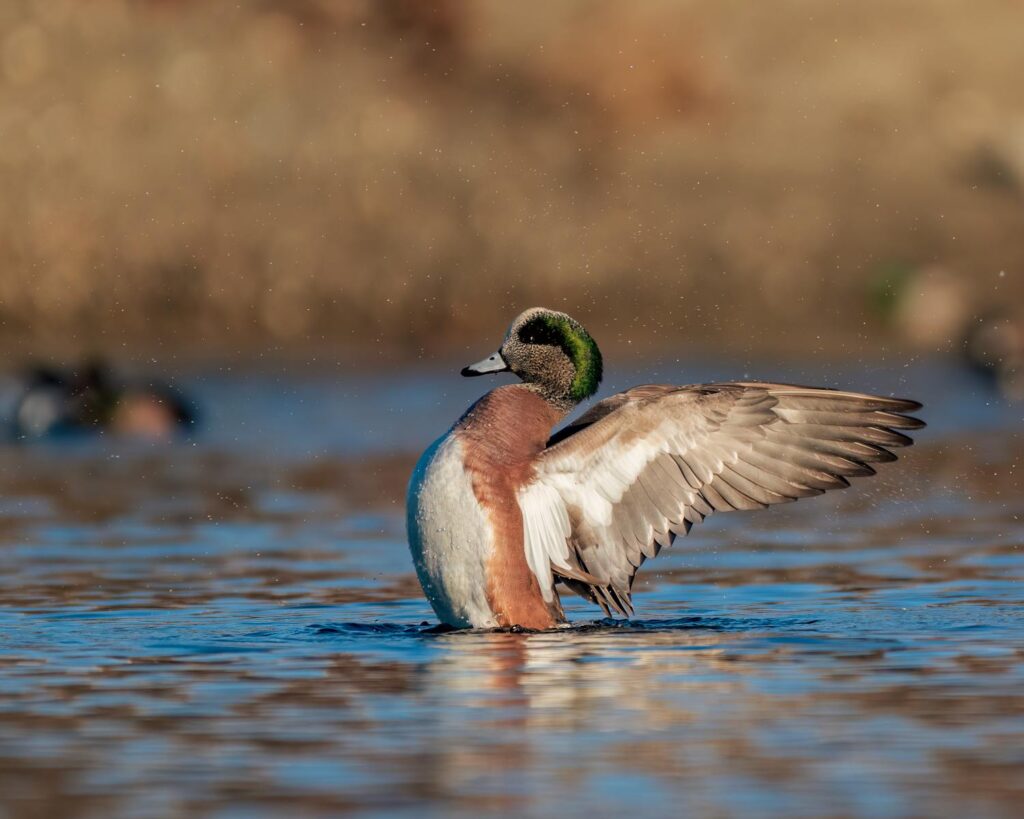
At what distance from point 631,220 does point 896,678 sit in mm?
16110

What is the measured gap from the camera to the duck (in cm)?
792

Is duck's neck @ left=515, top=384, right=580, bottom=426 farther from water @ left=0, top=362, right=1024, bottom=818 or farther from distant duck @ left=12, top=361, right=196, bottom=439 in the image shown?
distant duck @ left=12, top=361, right=196, bottom=439

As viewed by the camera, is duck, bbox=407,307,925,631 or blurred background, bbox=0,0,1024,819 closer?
blurred background, bbox=0,0,1024,819

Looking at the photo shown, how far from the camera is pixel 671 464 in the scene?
8.07 meters

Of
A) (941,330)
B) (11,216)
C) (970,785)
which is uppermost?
(11,216)

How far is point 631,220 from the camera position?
22766 mm

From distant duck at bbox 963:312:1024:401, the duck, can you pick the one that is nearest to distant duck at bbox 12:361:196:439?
distant duck at bbox 963:312:1024:401

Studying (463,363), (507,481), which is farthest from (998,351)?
(507,481)

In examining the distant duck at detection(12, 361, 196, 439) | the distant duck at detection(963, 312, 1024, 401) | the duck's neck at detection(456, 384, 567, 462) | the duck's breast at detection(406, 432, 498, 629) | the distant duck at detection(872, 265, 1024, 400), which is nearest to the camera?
the duck's breast at detection(406, 432, 498, 629)

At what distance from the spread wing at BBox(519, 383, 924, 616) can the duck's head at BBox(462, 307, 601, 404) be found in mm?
209

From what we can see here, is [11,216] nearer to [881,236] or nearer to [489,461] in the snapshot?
[881,236]

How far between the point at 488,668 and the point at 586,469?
1.10 meters

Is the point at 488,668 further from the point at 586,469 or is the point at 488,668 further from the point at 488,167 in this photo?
the point at 488,167

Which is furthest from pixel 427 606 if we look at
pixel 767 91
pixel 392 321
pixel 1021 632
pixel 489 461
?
pixel 767 91
